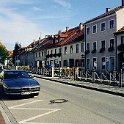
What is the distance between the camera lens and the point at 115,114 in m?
10.4

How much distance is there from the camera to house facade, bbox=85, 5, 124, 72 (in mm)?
40156

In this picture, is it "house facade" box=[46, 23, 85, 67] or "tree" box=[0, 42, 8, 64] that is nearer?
"house facade" box=[46, 23, 85, 67]

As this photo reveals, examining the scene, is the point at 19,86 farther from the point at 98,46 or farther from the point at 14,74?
the point at 98,46

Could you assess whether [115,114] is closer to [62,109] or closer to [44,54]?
[62,109]

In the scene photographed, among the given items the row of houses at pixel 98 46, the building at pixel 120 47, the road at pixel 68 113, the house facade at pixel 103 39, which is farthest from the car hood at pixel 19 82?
the house facade at pixel 103 39

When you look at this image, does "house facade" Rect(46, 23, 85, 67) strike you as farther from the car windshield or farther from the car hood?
the car hood

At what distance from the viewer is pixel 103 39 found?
43.1 m

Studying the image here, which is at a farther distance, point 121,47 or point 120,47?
point 120,47

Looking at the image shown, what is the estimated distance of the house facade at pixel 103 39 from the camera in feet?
132

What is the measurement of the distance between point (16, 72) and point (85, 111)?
7220 mm

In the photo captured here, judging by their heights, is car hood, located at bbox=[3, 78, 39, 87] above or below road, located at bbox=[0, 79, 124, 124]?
above

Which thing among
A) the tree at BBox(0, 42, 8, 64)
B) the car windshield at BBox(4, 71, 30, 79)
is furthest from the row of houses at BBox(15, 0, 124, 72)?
the tree at BBox(0, 42, 8, 64)

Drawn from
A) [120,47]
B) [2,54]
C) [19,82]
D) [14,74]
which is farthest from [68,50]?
[19,82]

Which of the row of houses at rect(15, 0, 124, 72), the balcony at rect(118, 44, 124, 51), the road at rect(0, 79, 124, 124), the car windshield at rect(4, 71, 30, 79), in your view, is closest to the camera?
the road at rect(0, 79, 124, 124)
